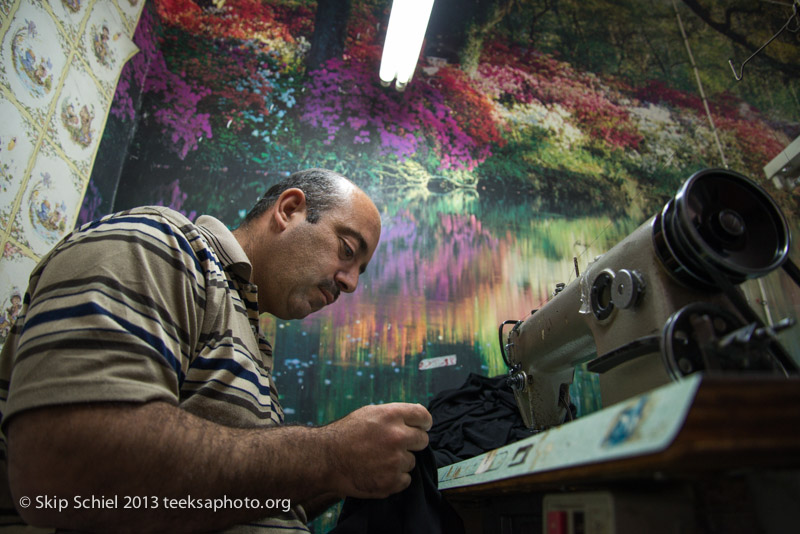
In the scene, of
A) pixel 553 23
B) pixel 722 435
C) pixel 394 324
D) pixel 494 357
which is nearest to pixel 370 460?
pixel 722 435

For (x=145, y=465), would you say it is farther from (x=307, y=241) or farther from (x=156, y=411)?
(x=307, y=241)

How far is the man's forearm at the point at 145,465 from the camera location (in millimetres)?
631

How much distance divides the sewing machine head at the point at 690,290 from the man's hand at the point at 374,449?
407 mm

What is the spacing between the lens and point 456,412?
6.21ft

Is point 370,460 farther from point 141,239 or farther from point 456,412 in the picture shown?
point 456,412

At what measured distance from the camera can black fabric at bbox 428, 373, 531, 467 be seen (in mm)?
1645

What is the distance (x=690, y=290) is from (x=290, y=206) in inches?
44.9

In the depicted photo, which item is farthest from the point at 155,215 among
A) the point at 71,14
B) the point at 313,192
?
the point at 71,14

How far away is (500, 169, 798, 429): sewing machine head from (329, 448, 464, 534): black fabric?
0.44m

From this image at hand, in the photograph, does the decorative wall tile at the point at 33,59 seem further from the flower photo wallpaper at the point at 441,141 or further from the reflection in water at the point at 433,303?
the reflection in water at the point at 433,303

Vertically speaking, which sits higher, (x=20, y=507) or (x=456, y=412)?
(x=20, y=507)

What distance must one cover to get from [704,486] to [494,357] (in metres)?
1.96

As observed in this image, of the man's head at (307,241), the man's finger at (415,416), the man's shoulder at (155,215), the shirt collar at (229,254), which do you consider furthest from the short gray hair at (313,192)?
the man's finger at (415,416)

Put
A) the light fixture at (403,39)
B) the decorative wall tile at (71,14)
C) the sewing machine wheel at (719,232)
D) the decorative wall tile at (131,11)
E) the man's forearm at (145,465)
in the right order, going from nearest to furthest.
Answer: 1. the man's forearm at (145,465)
2. the sewing machine wheel at (719,232)
3. the decorative wall tile at (71,14)
4. the light fixture at (403,39)
5. the decorative wall tile at (131,11)
